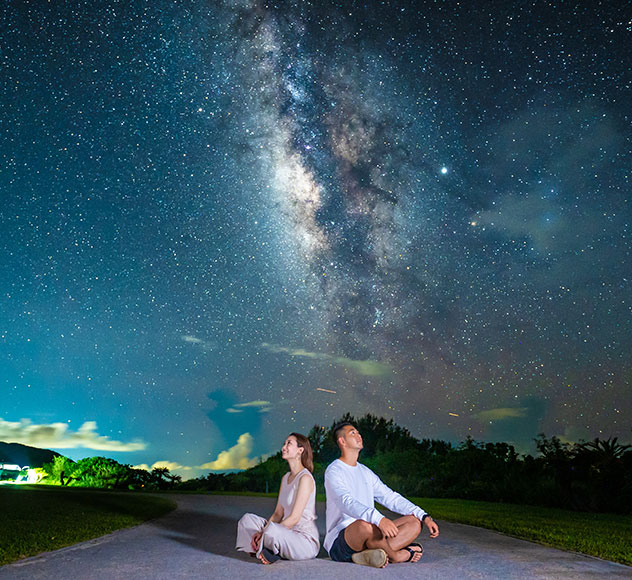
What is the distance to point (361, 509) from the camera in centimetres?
560

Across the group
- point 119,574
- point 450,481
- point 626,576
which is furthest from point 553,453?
point 119,574

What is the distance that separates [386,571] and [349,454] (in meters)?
1.22

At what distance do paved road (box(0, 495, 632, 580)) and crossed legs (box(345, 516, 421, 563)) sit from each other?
7.2 inches

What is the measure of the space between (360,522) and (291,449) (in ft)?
3.98

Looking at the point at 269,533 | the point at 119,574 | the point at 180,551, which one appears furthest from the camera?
the point at 180,551

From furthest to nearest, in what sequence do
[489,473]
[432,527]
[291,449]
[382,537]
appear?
[489,473] → [291,449] → [382,537] → [432,527]

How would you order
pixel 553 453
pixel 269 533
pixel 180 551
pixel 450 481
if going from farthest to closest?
pixel 450 481, pixel 553 453, pixel 180 551, pixel 269 533

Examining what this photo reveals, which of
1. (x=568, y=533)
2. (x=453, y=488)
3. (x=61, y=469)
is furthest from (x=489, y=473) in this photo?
(x=61, y=469)

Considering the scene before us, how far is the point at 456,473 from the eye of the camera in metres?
23.9

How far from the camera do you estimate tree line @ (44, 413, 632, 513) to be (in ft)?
55.3

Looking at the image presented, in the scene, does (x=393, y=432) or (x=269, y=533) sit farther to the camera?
(x=393, y=432)

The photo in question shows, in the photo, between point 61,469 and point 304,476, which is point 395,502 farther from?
point 61,469

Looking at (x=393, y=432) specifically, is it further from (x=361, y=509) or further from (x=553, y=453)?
(x=361, y=509)

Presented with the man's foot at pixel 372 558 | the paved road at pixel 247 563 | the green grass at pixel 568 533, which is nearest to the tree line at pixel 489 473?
the green grass at pixel 568 533
